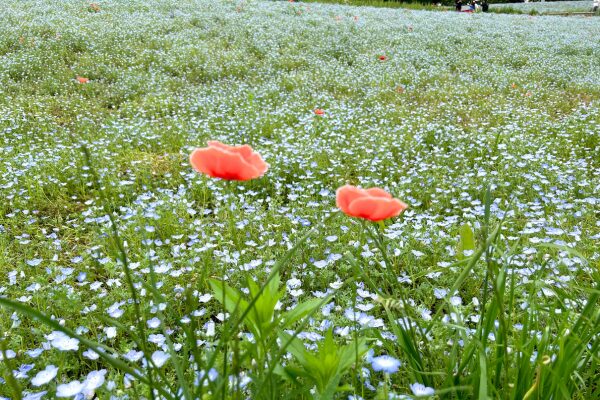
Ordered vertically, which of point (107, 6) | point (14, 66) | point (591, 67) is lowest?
point (591, 67)

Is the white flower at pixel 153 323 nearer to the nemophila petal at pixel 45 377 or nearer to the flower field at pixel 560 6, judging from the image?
the nemophila petal at pixel 45 377

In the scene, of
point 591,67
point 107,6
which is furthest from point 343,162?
point 107,6

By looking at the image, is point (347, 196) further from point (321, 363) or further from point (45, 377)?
point (45, 377)

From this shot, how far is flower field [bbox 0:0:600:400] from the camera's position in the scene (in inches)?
55.7

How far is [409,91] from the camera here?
784cm

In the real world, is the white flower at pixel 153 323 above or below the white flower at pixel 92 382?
below

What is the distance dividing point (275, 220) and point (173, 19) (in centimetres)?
1011

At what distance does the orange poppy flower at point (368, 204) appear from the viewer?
111 cm

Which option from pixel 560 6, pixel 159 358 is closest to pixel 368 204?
pixel 159 358

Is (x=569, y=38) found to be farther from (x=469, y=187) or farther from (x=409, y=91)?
(x=469, y=187)

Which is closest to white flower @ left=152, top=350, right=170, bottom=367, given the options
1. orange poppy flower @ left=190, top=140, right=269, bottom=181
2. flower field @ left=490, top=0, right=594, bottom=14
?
orange poppy flower @ left=190, top=140, right=269, bottom=181

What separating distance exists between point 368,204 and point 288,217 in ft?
8.01

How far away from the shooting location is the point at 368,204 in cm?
112

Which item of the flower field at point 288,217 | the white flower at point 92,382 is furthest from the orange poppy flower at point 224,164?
the white flower at point 92,382
